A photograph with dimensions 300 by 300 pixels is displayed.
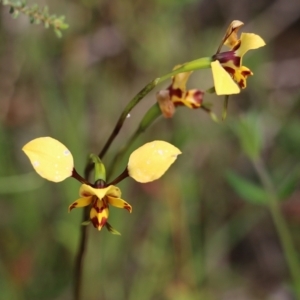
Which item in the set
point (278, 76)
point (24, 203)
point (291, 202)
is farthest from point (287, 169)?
point (24, 203)

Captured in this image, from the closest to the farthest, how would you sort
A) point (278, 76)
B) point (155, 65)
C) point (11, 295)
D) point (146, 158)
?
point (146, 158) < point (11, 295) < point (155, 65) < point (278, 76)

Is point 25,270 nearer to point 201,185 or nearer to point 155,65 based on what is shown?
point 201,185

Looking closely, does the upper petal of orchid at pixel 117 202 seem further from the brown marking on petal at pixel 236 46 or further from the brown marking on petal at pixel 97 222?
the brown marking on petal at pixel 236 46

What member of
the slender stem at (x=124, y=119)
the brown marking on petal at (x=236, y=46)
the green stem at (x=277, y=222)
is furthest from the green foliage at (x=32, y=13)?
the green stem at (x=277, y=222)

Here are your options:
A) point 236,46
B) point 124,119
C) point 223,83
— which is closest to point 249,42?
point 236,46

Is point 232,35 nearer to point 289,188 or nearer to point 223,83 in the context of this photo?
point 223,83

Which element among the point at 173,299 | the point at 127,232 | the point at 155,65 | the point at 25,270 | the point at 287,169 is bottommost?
the point at 173,299

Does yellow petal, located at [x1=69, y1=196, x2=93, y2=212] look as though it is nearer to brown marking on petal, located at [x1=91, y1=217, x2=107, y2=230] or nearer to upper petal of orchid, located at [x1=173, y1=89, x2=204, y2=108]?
brown marking on petal, located at [x1=91, y1=217, x2=107, y2=230]
